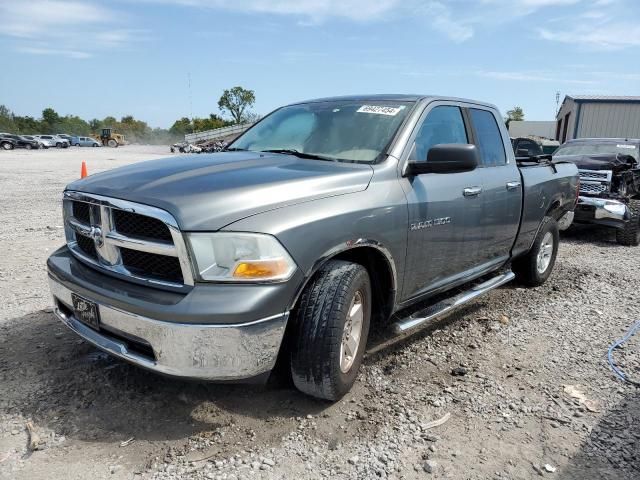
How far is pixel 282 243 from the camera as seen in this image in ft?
8.07

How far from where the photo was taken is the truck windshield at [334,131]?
133 inches

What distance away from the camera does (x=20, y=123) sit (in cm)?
8875

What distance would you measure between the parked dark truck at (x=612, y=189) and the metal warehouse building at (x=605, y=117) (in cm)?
2342

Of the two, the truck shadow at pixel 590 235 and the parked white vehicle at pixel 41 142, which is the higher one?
the parked white vehicle at pixel 41 142

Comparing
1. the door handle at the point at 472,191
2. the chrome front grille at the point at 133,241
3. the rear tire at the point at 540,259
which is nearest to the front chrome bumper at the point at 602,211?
the rear tire at the point at 540,259

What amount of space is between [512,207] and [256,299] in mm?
2982

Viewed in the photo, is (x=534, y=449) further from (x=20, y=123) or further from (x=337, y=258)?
(x=20, y=123)

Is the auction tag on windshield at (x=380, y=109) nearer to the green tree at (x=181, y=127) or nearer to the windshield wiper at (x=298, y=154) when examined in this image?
the windshield wiper at (x=298, y=154)

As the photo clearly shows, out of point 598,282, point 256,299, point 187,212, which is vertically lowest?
point 598,282

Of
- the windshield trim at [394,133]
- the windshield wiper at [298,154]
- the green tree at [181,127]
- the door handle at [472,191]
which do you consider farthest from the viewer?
the green tree at [181,127]

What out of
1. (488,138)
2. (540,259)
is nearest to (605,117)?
(540,259)

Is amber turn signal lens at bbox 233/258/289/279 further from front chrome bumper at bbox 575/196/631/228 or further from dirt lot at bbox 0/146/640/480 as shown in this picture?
front chrome bumper at bbox 575/196/631/228

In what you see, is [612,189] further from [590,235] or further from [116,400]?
[116,400]

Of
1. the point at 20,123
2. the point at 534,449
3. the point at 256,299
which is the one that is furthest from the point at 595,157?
the point at 20,123
